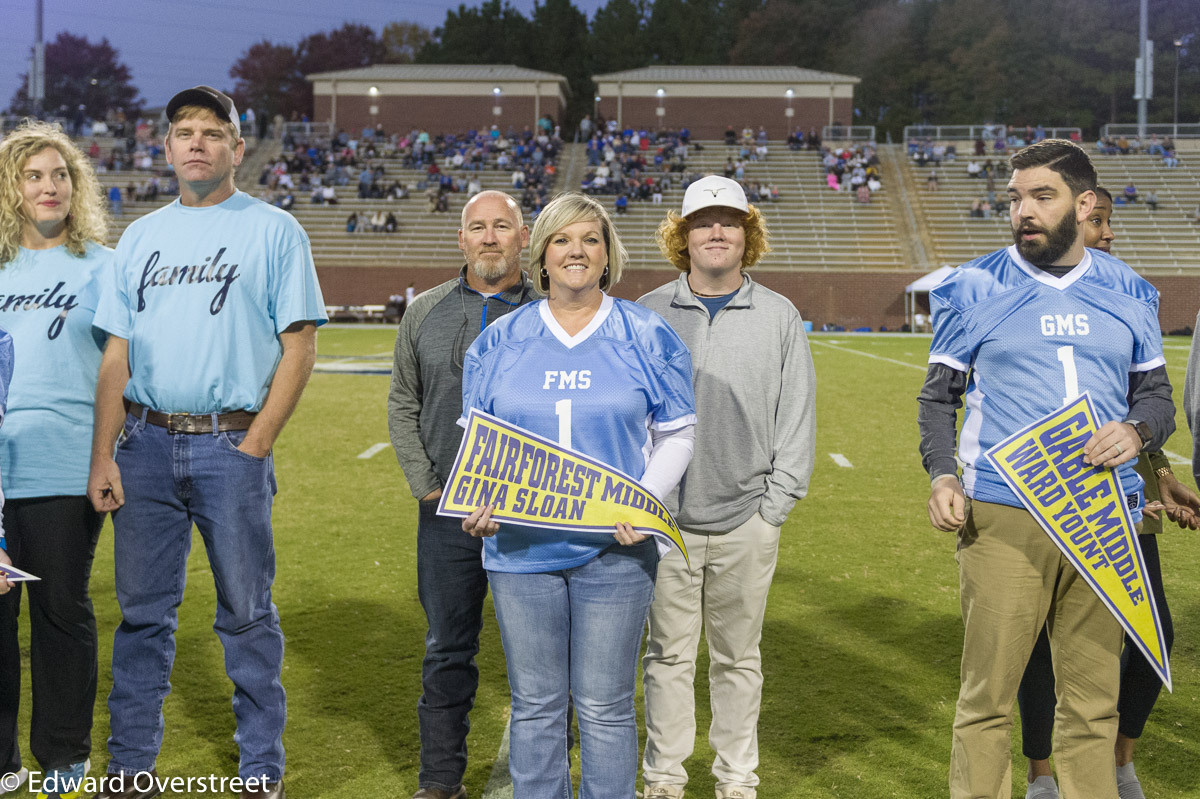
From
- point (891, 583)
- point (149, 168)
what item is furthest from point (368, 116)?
point (891, 583)

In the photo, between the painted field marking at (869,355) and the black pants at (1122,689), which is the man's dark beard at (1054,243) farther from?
the painted field marking at (869,355)

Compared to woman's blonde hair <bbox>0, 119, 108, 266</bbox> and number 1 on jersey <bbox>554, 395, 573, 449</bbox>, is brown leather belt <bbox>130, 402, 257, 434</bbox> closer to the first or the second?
woman's blonde hair <bbox>0, 119, 108, 266</bbox>

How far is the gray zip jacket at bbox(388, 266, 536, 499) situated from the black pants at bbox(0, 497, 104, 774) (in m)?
1.08

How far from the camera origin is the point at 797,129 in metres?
51.9

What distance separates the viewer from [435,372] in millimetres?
3781

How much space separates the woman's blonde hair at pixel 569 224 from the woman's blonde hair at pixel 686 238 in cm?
72

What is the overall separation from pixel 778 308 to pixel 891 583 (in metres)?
3.40

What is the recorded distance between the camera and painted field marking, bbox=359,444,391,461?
36.6ft

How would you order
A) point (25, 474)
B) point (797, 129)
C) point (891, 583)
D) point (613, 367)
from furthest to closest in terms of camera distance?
point (797, 129) < point (891, 583) < point (25, 474) < point (613, 367)

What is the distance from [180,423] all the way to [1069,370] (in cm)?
271

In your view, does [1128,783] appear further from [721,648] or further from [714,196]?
[714,196]

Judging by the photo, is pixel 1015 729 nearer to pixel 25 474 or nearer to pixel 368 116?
pixel 25 474

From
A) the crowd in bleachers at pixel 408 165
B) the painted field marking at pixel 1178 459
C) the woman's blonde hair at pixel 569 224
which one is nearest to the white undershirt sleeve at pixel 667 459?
the woman's blonde hair at pixel 569 224

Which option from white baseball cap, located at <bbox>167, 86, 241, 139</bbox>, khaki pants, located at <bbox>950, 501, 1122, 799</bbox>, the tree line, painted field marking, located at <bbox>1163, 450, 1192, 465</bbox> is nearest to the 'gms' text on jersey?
khaki pants, located at <bbox>950, 501, 1122, 799</bbox>
